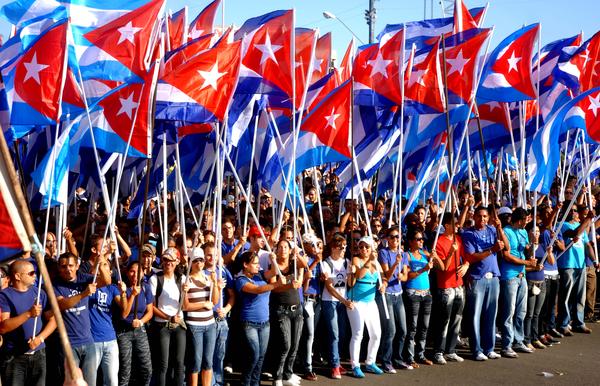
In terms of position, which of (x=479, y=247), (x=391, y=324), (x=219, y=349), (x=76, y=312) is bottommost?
(x=219, y=349)

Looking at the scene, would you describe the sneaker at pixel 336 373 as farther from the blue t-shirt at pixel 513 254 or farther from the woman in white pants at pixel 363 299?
the blue t-shirt at pixel 513 254

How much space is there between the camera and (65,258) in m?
7.58

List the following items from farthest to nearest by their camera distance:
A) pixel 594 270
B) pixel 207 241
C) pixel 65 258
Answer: pixel 594 270 → pixel 207 241 → pixel 65 258

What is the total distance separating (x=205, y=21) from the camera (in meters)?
13.5

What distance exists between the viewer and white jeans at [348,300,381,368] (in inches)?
403

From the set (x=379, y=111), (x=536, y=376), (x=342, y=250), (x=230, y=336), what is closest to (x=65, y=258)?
(x=230, y=336)

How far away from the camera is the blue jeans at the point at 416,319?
35.3 ft

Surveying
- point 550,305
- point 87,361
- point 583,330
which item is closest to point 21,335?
point 87,361

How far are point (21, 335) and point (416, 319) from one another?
17.0 ft

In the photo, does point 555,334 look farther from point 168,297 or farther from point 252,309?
point 168,297

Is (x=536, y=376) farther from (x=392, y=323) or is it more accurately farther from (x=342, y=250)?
(x=342, y=250)

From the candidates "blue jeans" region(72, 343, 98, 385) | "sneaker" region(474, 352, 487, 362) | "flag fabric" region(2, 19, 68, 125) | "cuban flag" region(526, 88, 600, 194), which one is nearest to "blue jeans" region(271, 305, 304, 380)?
"blue jeans" region(72, 343, 98, 385)

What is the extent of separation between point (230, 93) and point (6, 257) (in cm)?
581

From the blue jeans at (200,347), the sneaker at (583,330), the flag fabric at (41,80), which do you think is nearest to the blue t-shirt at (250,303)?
the blue jeans at (200,347)
